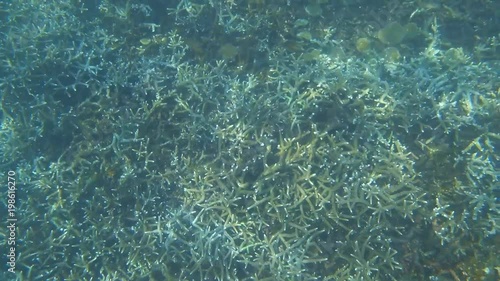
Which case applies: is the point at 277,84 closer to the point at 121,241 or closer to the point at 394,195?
the point at 394,195

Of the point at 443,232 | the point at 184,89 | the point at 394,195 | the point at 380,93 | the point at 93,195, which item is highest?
the point at 380,93

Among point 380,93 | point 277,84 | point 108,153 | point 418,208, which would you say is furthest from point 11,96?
point 418,208

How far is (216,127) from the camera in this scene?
12.6ft

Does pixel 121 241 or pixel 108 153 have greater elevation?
pixel 108 153

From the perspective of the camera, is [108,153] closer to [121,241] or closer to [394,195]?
[121,241]

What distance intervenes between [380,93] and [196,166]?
6.49ft

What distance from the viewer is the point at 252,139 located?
3.76m

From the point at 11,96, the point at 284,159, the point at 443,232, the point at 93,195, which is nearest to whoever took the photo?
the point at 443,232

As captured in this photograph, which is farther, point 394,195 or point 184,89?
point 184,89

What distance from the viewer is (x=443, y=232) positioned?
3.39 metres

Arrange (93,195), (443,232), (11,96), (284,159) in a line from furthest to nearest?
(11,96)
(93,195)
(284,159)
(443,232)

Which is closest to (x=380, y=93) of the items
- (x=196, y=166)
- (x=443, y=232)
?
(x=443, y=232)

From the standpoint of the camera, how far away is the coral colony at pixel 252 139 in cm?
345

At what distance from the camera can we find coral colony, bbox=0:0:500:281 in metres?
3.45
